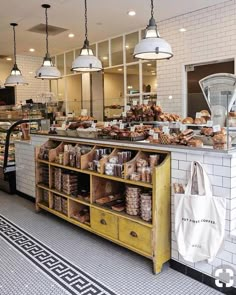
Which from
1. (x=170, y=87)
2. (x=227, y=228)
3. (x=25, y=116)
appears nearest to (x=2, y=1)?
(x=25, y=116)

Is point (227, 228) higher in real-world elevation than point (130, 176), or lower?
lower

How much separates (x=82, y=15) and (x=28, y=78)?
174 inches

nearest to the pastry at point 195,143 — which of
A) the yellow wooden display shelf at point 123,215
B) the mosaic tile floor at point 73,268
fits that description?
the yellow wooden display shelf at point 123,215

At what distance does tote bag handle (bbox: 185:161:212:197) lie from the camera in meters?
2.33

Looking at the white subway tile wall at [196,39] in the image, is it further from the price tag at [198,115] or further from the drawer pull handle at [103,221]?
the drawer pull handle at [103,221]

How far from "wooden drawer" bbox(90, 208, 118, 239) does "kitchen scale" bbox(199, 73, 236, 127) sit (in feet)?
4.61

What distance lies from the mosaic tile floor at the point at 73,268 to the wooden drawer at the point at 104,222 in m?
0.18

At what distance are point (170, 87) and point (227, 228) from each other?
4.36 meters

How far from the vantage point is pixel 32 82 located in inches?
375

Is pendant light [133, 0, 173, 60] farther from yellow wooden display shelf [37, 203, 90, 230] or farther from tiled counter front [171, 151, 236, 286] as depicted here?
yellow wooden display shelf [37, 203, 90, 230]

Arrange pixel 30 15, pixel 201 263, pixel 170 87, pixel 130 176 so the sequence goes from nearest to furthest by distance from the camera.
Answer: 1. pixel 201 263
2. pixel 130 176
3. pixel 30 15
4. pixel 170 87

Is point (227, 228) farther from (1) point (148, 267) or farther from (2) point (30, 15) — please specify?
(2) point (30, 15)

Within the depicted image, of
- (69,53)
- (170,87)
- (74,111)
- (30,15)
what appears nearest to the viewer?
(74,111)

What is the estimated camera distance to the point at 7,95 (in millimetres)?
9727
